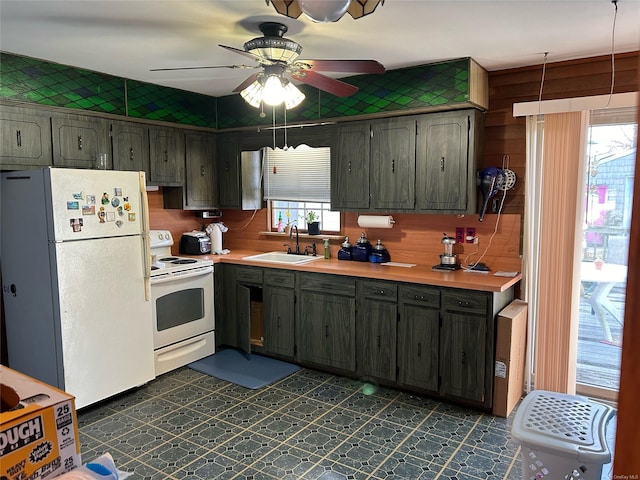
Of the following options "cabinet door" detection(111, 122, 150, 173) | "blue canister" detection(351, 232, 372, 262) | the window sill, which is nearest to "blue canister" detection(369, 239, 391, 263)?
"blue canister" detection(351, 232, 372, 262)

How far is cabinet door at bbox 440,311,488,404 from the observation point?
3.22 meters

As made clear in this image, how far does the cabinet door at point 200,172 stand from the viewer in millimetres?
4602

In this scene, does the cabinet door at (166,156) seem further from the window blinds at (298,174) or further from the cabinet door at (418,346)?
the cabinet door at (418,346)

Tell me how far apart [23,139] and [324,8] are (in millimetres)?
2692

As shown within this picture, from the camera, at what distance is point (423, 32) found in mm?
2783

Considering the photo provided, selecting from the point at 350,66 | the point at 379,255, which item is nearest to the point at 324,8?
the point at 350,66

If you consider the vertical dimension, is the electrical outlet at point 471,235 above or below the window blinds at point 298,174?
below

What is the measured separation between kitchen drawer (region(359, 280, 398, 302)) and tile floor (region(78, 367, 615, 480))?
0.73 metres

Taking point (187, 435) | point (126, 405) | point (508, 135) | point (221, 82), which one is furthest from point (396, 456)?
point (221, 82)

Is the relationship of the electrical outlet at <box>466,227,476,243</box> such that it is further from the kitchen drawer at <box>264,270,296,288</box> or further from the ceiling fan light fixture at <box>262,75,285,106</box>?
the ceiling fan light fixture at <box>262,75,285,106</box>

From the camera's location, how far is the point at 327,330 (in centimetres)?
390

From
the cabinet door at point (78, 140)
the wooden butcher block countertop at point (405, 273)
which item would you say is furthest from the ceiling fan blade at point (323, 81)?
the cabinet door at point (78, 140)

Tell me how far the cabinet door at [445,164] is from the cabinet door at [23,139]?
2.81 metres

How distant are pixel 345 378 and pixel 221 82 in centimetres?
275
